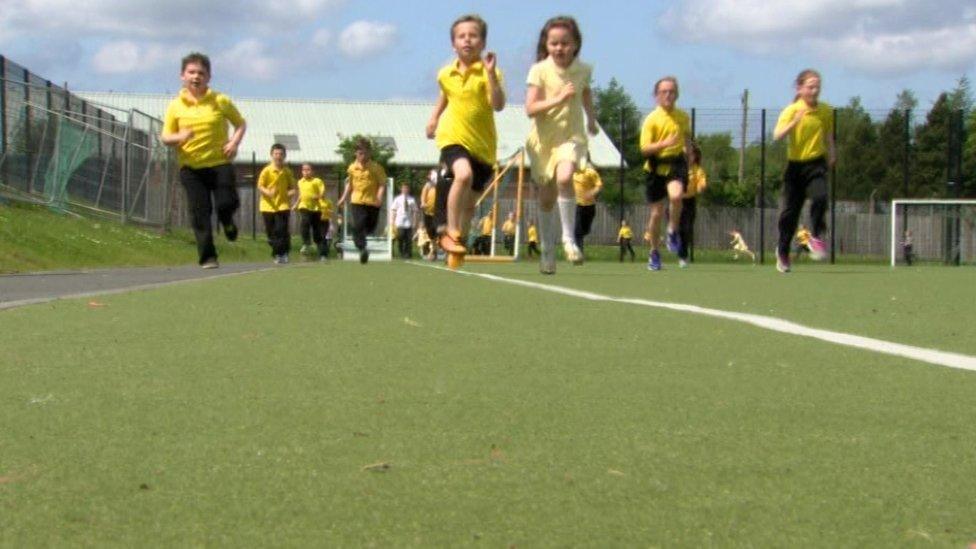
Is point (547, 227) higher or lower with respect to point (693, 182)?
lower

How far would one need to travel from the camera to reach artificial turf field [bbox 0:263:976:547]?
2234 mm

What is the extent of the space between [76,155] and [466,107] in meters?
17.2

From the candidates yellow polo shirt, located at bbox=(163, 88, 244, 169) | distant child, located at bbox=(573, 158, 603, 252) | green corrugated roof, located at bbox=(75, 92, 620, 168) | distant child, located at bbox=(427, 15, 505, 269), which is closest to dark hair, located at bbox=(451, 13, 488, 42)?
distant child, located at bbox=(427, 15, 505, 269)

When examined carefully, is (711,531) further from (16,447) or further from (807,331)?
(807,331)

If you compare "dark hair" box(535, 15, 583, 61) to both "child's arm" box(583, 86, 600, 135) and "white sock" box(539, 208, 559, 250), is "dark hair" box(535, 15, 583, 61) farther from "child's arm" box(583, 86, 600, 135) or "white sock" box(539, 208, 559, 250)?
"white sock" box(539, 208, 559, 250)

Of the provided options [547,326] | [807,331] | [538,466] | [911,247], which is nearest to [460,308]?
[547,326]

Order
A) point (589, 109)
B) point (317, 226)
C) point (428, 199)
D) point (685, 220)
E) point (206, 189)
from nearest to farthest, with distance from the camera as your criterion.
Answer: point (589, 109), point (206, 189), point (685, 220), point (428, 199), point (317, 226)

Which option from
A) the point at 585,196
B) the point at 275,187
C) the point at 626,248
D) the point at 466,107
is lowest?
the point at 626,248

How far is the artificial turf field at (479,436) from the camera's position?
2234mm

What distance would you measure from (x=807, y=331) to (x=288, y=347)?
1.98 meters

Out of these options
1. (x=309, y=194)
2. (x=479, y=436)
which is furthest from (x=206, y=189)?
(x=479, y=436)

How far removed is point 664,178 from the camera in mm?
16375

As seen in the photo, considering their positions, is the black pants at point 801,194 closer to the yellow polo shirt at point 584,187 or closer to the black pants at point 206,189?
the yellow polo shirt at point 584,187

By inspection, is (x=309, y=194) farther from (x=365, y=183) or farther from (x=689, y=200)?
(x=689, y=200)
